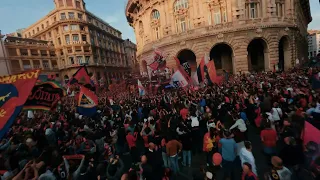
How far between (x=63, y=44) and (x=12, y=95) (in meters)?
49.6

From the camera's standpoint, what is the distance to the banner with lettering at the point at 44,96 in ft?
21.7

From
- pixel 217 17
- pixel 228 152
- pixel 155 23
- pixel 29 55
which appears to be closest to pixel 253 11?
pixel 217 17

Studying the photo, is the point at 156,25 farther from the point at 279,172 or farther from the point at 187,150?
the point at 279,172

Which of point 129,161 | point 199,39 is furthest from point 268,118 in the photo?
point 199,39

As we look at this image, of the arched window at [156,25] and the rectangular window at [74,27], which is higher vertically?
the rectangular window at [74,27]

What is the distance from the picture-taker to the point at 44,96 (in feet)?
22.3

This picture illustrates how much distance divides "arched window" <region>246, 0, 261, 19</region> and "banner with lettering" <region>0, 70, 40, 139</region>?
25253 mm

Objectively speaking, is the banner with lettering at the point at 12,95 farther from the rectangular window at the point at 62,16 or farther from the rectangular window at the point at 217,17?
the rectangular window at the point at 62,16

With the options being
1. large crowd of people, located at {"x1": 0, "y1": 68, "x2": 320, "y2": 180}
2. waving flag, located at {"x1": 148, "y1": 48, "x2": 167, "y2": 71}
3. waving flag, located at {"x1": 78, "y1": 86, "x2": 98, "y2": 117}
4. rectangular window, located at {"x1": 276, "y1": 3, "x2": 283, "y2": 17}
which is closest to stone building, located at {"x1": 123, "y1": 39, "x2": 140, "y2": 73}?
waving flag, located at {"x1": 148, "y1": 48, "x2": 167, "y2": 71}

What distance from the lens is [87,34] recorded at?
1961 inches

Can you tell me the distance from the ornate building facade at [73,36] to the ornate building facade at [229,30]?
27.2 m

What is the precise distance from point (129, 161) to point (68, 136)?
2657 mm

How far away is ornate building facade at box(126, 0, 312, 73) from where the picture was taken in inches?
918

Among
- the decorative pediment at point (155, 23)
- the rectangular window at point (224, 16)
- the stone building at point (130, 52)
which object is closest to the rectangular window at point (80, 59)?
the stone building at point (130, 52)
